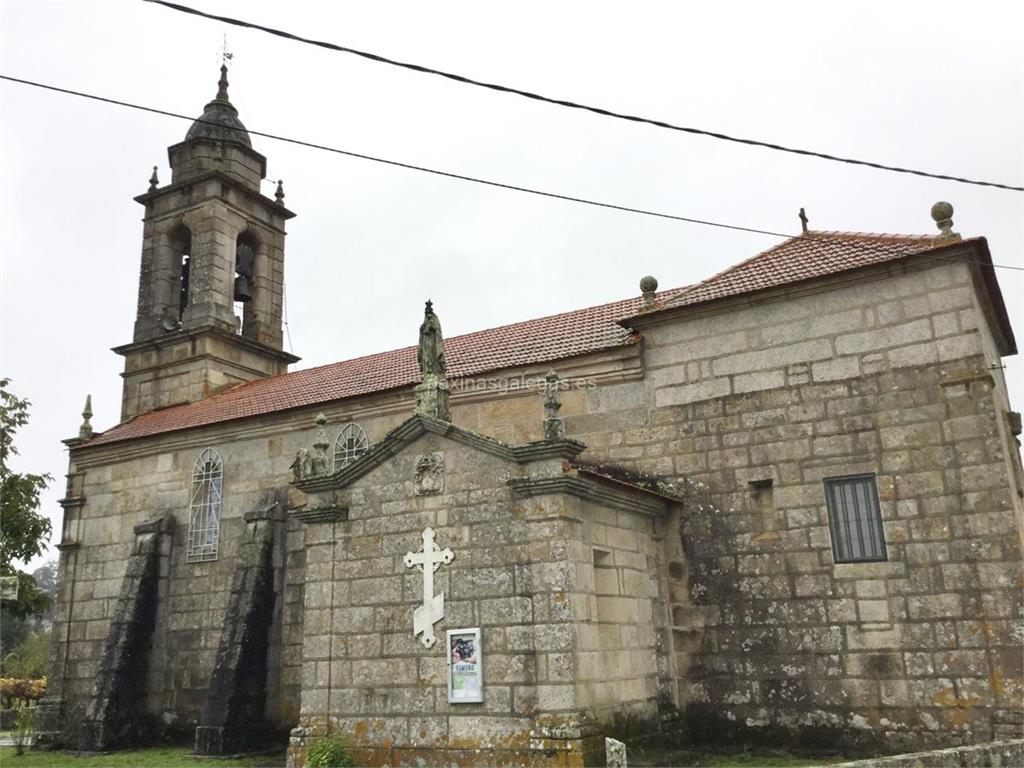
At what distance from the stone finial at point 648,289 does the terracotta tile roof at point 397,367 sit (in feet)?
1.71

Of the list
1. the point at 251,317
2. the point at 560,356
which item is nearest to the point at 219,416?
the point at 251,317

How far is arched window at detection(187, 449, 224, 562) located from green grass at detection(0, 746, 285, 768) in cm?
360

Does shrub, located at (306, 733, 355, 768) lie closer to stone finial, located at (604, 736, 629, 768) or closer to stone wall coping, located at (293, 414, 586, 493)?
stone wall coping, located at (293, 414, 586, 493)

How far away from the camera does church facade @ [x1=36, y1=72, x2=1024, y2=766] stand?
10.2m

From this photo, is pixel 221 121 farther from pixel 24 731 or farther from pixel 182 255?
pixel 24 731

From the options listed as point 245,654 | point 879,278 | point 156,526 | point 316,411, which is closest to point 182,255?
point 156,526

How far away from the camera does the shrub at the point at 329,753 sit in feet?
35.4

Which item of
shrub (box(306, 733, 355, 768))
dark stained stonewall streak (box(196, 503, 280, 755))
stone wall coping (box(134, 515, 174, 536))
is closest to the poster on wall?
shrub (box(306, 733, 355, 768))

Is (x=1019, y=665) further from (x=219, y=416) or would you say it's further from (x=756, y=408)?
(x=219, y=416)

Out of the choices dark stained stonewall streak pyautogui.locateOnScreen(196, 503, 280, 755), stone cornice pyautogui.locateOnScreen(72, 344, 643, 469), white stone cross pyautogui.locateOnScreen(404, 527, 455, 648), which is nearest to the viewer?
white stone cross pyautogui.locateOnScreen(404, 527, 455, 648)

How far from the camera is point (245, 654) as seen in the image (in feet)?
49.0

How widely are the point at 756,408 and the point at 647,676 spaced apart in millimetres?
3905

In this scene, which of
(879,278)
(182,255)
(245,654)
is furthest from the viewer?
(182,255)

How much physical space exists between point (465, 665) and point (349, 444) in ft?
21.8
